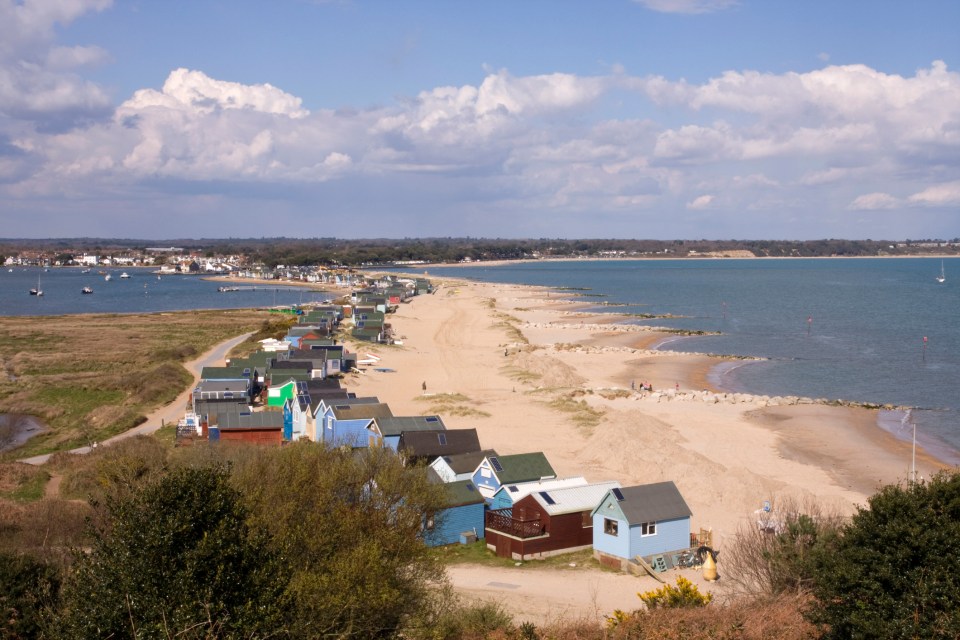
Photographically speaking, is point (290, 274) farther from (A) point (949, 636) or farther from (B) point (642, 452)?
(A) point (949, 636)

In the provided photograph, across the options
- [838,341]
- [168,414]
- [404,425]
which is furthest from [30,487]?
[838,341]

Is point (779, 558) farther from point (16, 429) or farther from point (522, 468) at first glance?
point (16, 429)

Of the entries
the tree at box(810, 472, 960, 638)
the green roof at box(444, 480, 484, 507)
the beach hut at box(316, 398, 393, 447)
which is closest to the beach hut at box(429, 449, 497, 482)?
the green roof at box(444, 480, 484, 507)

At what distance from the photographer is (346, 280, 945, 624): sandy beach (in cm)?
2933

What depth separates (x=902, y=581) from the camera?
37.9ft

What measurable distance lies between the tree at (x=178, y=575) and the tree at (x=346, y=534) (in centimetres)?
86

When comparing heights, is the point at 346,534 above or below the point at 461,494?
above

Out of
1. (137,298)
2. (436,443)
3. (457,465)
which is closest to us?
(457,465)

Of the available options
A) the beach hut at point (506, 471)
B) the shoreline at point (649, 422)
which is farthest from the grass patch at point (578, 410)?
the beach hut at point (506, 471)

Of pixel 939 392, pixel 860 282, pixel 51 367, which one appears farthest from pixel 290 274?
pixel 939 392

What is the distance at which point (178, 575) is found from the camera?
370 inches

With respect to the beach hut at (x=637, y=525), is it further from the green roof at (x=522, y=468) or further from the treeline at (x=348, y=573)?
the green roof at (x=522, y=468)

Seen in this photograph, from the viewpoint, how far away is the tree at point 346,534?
1186cm

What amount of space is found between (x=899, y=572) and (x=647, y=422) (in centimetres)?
2356
